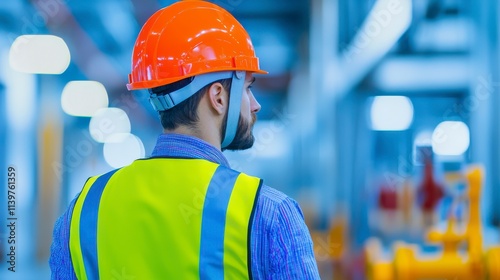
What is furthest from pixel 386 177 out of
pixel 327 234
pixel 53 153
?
pixel 53 153

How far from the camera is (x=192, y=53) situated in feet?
3.47

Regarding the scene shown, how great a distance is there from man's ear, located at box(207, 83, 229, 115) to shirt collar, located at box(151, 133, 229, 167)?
0.06 m

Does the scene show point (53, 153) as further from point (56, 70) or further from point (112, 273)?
point (112, 273)

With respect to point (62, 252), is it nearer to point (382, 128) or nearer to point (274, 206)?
point (274, 206)

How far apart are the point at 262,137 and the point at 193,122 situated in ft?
7.04

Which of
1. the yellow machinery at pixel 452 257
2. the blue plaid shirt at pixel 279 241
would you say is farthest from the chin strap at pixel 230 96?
the yellow machinery at pixel 452 257

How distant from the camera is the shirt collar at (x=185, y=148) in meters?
0.97

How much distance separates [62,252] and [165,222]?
207 mm

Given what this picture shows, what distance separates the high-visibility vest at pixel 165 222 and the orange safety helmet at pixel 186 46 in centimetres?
17

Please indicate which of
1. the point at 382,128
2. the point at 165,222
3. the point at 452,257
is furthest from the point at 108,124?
the point at 165,222

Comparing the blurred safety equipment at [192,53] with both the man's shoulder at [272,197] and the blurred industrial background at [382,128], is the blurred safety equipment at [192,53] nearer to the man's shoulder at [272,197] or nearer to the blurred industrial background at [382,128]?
the man's shoulder at [272,197]

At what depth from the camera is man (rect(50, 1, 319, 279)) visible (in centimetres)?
87

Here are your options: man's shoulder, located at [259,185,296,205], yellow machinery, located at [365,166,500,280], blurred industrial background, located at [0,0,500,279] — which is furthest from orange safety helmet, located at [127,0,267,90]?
yellow machinery, located at [365,166,500,280]

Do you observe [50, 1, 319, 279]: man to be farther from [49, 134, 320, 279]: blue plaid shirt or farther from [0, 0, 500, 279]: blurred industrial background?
[0, 0, 500, 279]: blurred industrial background
